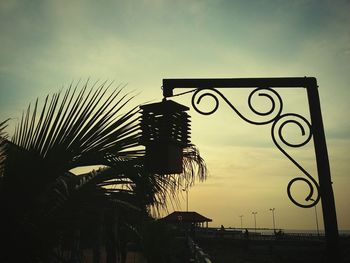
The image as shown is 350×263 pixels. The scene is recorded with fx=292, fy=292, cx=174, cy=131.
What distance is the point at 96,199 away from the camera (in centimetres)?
227

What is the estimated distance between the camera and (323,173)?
214 cm

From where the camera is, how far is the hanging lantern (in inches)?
84.6

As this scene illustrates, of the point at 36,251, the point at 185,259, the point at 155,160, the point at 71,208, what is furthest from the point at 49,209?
the point at 185,259

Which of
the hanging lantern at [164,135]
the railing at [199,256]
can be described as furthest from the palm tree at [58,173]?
the railing at [199,256]

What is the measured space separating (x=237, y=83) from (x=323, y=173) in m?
0.96

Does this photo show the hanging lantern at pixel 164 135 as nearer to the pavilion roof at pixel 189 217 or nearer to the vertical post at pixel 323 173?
the vertical post at pixel 323 173

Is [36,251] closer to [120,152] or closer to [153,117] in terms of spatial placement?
[120,152]

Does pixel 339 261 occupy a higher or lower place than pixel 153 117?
lower

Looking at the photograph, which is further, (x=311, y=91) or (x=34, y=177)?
(x=311, y=91)

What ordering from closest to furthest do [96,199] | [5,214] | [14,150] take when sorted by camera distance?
[5,214], [14,150], [96,199]

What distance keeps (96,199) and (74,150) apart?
0.57 metres

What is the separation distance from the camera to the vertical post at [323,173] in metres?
2.06

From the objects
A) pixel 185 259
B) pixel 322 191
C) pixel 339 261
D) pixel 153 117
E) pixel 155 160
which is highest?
pixel 153 117

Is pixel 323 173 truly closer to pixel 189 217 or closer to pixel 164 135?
pixel 164 135
